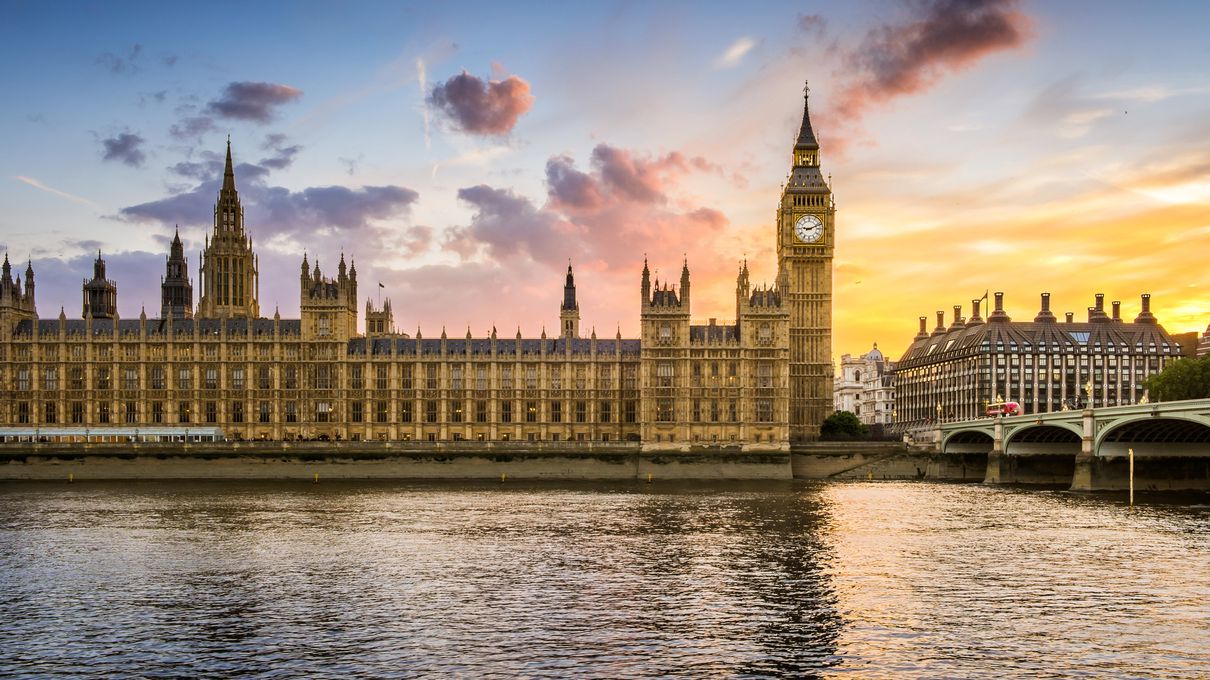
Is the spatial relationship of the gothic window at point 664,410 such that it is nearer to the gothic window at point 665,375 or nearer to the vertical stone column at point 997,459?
the gothic window at point 665,375

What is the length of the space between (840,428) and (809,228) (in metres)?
31.8

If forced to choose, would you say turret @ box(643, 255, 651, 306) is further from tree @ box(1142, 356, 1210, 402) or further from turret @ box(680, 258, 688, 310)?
tree @ box(1142, 356, 1210, 402)

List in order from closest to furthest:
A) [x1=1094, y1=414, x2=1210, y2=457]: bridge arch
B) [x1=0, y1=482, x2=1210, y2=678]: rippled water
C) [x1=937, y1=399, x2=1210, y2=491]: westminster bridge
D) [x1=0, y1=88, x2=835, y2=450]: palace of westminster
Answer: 1. [x1=0, y1=482, x2=1210, y2=678]: rippled water
2. [x1=937, y1=399, x2=1210, y2=491]: westminster bridge
3. [x1=1094, y1=414, x2=1210, y2=457]: bridge arch
4. [x1=0, y1=88, x2=835, y2=450]: palace of westminster

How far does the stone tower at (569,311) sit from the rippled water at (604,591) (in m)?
88.0

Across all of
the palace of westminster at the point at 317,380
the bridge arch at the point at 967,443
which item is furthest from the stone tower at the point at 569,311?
the bridge arch at the point at 967,443

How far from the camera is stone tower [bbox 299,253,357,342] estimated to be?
168625 millimetres

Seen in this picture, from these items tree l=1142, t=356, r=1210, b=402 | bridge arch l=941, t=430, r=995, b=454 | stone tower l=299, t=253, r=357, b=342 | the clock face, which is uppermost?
the clock face

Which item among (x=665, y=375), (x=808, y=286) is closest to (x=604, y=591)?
(x=665, y=375)

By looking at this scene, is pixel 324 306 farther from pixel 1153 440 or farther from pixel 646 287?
pixel 1153 440

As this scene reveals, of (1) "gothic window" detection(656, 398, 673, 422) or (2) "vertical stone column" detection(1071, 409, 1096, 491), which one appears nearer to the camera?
(2) "vertical stone column" detection(1071, 409, 1096, 491)

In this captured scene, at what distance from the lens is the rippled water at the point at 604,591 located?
4228cm

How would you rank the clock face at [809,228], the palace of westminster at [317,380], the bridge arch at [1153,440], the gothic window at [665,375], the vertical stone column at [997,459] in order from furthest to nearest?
the clock face at [809,228]
the palace of westminster at [317,380]
the gothic window at [665,375]
the vertical stone column at [997,459]
the bridge arch at [1153,440]

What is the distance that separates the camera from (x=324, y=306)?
554 ft

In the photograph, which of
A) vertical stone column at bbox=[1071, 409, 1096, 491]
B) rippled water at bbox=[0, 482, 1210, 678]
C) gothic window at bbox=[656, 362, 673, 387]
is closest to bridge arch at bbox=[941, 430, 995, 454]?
vertical stone column at bbox=[1071, 409, 1096, 491]
